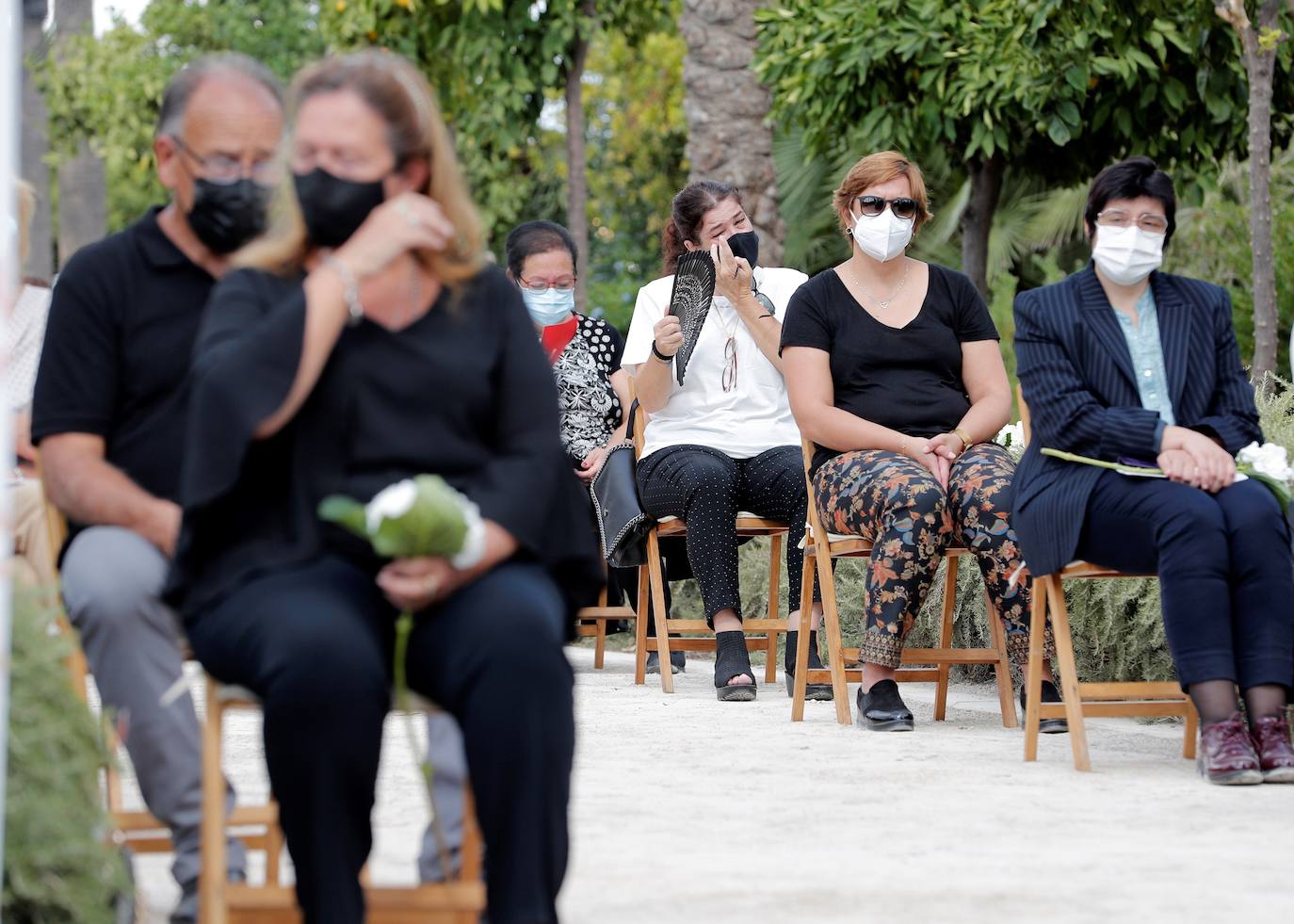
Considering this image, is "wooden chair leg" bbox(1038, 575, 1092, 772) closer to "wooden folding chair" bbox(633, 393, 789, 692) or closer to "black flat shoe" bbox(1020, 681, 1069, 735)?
"black flat shoe" bbox(1020, 681, 1069, 735)

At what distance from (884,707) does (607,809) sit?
169 centimetres

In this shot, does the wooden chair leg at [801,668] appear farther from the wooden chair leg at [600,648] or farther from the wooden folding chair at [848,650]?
the wooden chair leg at [600,648]

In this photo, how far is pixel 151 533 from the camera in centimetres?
337

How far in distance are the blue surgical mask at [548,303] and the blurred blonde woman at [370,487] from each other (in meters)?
4.37

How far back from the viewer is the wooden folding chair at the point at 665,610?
6.92 meters

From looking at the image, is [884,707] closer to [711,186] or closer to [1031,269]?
[711,186]

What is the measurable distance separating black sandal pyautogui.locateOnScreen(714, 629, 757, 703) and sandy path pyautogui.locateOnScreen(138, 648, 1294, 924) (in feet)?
2.31

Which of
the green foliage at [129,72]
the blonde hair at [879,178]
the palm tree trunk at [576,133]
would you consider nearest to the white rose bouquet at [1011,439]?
the blonde hair at [879,178]

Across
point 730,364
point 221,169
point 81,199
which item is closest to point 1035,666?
point 730,364

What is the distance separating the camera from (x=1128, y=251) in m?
5.12

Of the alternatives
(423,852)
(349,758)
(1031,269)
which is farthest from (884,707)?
(1031,269)

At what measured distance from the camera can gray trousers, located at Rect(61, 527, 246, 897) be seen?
3197 millimetres

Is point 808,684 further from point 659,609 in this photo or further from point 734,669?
point 659,609

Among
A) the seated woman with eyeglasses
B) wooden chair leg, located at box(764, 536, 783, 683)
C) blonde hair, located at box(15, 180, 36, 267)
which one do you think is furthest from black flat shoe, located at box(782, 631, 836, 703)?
blonde hair, located at box(15, 180, 36, 267)
